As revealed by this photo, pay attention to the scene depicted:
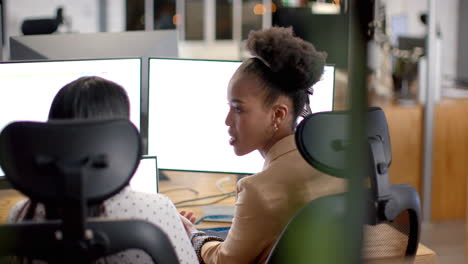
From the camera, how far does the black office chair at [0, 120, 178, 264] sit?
2.25 ft

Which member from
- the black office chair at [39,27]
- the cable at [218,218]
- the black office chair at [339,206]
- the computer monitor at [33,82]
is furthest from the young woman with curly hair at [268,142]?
the black office chair at [39,27]

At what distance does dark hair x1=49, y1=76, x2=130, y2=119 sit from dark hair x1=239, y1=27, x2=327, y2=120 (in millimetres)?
369

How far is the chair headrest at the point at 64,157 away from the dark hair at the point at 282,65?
0.61m

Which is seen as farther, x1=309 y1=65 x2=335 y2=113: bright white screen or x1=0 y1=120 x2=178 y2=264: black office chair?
x1=309 y1=65 x2=335 y2=113: bright white screen

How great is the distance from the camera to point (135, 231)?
0.76m

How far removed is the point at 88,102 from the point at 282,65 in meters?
0.45

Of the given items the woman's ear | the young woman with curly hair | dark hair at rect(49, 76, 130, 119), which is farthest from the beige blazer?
dark hair at rect(49, 76, 130, 119)

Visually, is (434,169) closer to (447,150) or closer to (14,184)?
(447,150)

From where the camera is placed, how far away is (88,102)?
98 cm

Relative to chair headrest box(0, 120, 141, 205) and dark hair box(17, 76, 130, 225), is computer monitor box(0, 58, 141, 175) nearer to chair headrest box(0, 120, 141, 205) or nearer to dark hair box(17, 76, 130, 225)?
dark hair box(17, 76, 130, 225)

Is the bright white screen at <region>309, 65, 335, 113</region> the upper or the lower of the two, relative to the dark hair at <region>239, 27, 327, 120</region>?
lower

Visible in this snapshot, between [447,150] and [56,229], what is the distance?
3.23m

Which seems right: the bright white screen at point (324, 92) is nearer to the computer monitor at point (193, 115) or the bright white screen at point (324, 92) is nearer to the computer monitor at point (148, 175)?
the computer monitor at point (193, 115)

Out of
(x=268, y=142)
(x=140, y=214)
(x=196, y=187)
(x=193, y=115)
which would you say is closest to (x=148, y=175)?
(x=193, y=115)
